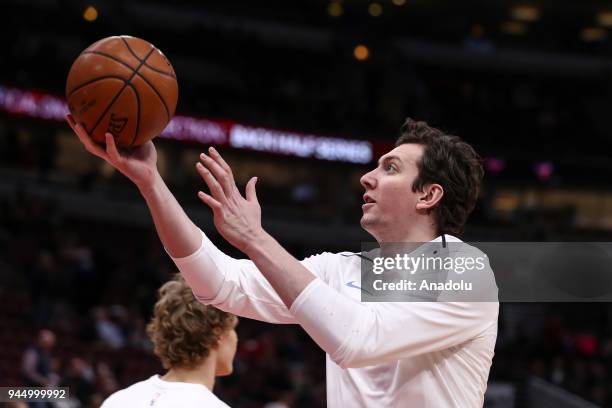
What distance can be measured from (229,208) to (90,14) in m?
18.7

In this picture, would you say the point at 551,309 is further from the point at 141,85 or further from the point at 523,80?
the point at 141,85

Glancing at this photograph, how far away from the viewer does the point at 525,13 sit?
25.1 meters

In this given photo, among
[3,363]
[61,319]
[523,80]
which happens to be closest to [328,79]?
→ [523,80]

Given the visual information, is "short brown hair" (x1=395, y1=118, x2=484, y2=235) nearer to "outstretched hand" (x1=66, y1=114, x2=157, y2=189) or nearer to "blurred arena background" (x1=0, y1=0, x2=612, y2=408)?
"outstretched hand" (x1=66, y1=114, x2=157, y2=189)

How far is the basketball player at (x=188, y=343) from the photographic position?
346 centimetres

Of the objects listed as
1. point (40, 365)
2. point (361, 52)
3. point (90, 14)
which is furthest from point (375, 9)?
point (40, 365)

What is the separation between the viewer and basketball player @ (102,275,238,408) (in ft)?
11.3

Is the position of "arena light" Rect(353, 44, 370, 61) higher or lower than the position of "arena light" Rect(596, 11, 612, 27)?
lower

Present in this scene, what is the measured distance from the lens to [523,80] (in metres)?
25.8

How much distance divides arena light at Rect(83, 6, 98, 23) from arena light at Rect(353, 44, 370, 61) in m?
6.51

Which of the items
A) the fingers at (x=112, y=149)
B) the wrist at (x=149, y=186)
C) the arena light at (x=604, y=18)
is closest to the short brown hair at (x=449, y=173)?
the wrist at (x=149, y=186)

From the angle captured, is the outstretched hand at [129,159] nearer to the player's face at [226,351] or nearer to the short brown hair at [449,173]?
the short brown hair at [449,173]

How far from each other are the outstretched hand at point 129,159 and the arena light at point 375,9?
2135cm

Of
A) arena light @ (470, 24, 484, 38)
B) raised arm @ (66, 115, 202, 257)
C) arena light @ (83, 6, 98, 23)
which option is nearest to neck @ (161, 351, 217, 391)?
raised arm @ (66, 115, 202, 257)
